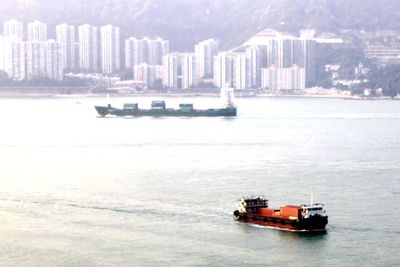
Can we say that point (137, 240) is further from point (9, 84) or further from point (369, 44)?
point (369, 44)

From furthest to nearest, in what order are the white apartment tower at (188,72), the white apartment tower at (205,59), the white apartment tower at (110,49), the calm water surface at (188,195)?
the white apartment tower at (110,49) → the white apartment tower at (205,59) → the white apartment tower at (188,72) → the calm water surface at (188,195)

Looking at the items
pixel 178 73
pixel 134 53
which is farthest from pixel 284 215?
pixel 134 53

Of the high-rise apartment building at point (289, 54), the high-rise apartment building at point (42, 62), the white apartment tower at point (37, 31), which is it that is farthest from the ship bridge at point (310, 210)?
the white apartment tower at point (37, 31)

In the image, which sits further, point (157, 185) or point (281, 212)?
point (157, 185)

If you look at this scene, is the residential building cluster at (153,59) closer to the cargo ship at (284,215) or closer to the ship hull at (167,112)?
the ship hull at (167,112)

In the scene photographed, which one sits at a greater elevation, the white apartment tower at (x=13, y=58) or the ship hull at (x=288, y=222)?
the white apartment tower at (x=13, y=58)

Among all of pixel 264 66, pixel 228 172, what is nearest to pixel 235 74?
pixel 264 66
